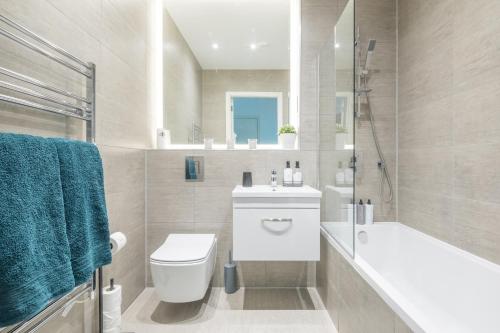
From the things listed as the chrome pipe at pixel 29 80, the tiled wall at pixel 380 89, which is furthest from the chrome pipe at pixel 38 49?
the tiled wall at pixel 380 89

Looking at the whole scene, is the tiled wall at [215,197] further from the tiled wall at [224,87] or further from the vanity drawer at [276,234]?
the vanity drawer at [276,234]

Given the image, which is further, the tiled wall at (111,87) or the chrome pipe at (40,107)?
the tiled wall at (111,87)

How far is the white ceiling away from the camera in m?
2.33

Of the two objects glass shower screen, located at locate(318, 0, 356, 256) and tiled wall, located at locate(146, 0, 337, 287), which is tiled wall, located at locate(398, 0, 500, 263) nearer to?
glass shower screen, located at locate(318, 0, 356, 256)

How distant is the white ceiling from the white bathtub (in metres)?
1.52

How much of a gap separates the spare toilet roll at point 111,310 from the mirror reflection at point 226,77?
1.30m

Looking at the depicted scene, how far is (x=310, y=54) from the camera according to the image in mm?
2262

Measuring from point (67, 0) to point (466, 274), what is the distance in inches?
94.0

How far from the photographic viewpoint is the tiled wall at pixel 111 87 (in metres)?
1.02

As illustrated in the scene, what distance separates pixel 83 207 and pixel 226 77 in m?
1.71

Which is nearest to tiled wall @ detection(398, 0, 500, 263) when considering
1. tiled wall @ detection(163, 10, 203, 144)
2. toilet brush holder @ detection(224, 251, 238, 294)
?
toilet brush holder @ detection(224, 251, 238, 294)

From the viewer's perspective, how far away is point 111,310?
1463mm

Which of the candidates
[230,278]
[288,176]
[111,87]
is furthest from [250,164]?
[111,87]

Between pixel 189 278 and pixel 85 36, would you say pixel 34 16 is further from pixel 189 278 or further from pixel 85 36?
pixel 189 278
